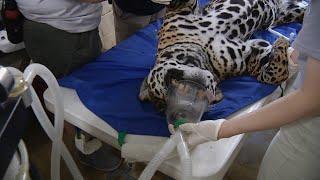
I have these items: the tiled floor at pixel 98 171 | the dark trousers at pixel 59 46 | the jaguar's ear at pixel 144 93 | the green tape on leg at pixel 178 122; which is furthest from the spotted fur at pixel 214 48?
the tiled floor at pixel 98 171

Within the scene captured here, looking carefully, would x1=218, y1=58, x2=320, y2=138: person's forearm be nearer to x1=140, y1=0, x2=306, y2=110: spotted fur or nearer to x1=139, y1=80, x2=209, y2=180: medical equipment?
x1=139, y1=80, x2=209, y2=180: medical equipment

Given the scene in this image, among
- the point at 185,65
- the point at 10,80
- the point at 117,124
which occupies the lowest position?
the point at 117,124

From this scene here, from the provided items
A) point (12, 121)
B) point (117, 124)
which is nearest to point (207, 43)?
point (117, 124)

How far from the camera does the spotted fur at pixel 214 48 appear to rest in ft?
3.99

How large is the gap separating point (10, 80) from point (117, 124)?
66cm

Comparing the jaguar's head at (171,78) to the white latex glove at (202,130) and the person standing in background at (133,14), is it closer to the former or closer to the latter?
the white latex glove at (202,130)

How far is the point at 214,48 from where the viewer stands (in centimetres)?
136

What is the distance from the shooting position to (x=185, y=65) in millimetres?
1229

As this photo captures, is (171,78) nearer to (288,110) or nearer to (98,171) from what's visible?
(288,110)

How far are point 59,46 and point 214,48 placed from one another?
65 centimetres

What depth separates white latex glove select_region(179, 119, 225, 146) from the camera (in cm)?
92

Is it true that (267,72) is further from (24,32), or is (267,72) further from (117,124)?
(24,32)

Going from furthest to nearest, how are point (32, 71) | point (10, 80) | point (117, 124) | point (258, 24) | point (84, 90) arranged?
point (258, 24), point (84, 90), point (117, 124), point (32, 71), point (10, 80)

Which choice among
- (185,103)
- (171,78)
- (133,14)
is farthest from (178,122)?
(133,14)
